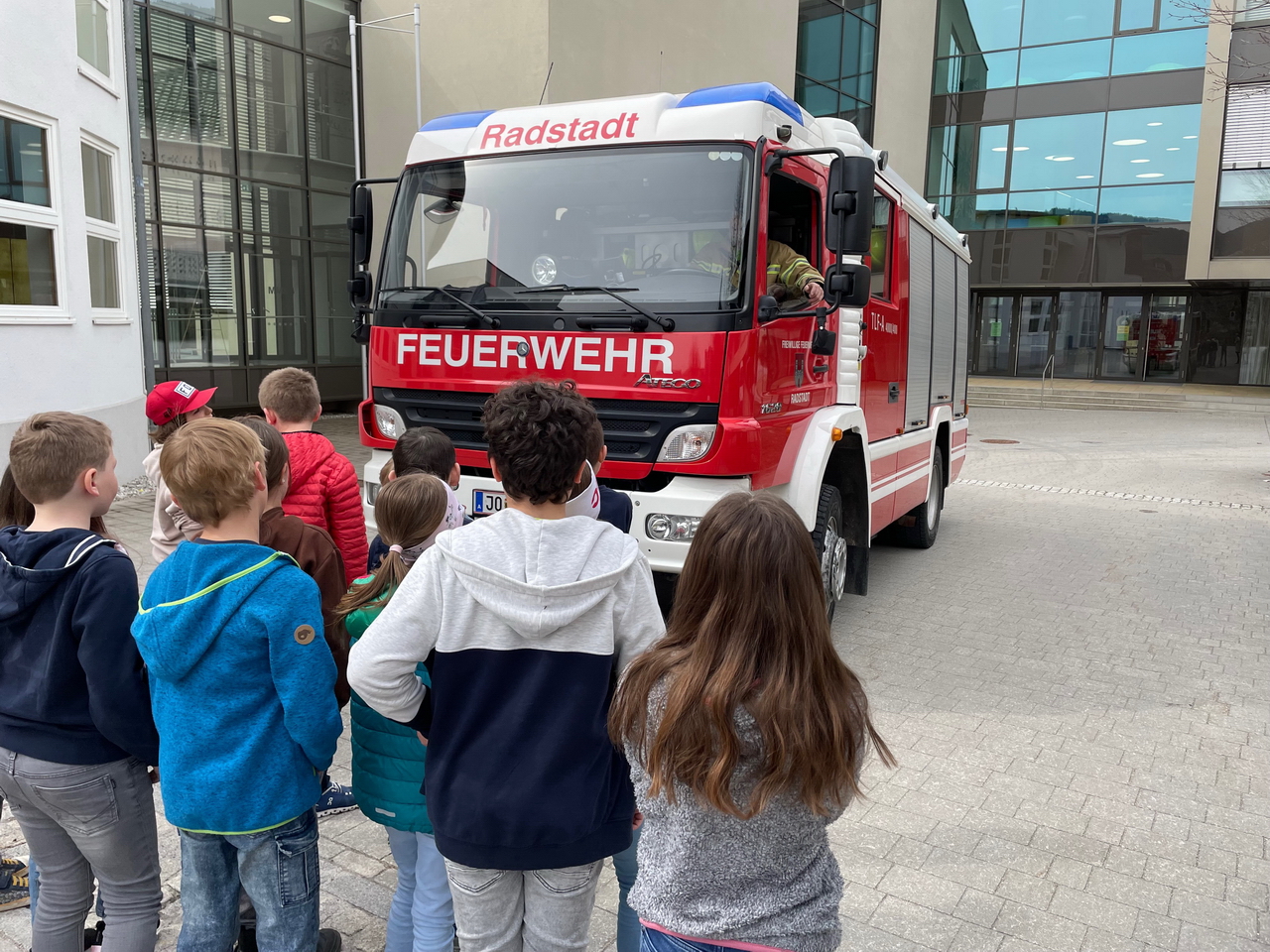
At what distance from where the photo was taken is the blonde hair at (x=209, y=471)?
2.07 metres

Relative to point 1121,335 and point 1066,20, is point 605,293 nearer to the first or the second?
point 1121,335

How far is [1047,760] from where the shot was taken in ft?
13.9

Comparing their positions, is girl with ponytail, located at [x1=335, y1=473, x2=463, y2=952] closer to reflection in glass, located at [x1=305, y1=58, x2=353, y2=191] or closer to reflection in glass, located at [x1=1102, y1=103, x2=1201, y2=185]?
reflection in glass, located at [x1=305, y1=58, x2=353, y2=191]

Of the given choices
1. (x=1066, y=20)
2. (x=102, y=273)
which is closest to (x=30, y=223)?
(x=102, y=273)

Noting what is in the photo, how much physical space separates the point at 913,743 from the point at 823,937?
2.88 m

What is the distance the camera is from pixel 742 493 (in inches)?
68.0

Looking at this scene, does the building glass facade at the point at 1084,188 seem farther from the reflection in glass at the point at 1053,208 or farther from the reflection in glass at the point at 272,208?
the reflection in glass at the point at 272,208

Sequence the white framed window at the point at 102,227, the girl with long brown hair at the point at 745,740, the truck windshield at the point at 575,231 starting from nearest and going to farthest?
the girl with long brown hair at the point at 745,740, the truck windshield at the point at 575,231, the white framed window at the point at 102,227

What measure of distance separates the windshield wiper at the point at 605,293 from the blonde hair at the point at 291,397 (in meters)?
1.46

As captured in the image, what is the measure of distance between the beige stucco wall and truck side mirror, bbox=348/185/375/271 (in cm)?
2240

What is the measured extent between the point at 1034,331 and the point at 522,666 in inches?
1174

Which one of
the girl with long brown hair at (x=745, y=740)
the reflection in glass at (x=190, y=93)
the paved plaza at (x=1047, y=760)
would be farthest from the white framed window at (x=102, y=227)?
the girl with long brown hair at (x=745, y=740)

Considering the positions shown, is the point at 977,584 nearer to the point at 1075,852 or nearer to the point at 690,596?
the point at 1075,852

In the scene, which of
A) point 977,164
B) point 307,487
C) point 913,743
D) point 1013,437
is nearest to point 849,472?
point 913,743
